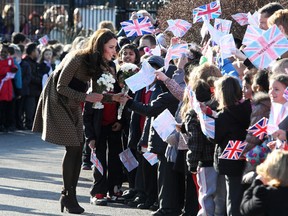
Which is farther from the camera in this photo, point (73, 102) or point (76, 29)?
point (76, 29)

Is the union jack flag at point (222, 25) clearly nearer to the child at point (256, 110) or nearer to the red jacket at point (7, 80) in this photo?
the child at point (256, 110)

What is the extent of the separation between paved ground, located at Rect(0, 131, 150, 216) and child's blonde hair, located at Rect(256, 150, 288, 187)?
380 cm

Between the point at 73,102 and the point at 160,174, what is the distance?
1215 millimetres

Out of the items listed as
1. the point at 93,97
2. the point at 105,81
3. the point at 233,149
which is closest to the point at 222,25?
the point at 105,81

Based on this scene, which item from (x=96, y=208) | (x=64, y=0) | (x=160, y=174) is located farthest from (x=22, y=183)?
(x=64, y=0)

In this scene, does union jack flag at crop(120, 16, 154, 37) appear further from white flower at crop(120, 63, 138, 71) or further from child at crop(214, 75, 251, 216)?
child at crop(214, 75, 251, 216)

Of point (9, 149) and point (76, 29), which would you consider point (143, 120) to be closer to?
point (9, 149)

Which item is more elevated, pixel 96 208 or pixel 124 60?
pixel 124 60

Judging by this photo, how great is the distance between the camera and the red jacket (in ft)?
57.2

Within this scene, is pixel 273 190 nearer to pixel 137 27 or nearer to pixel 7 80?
pixel 137 27

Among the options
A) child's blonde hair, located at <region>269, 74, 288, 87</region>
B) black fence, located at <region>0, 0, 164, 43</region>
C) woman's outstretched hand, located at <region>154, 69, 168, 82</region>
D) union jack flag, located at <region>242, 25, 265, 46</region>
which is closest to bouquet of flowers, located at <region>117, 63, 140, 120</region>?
woman's outstretched hand, located at <region>154, 69, 168, 82</region>

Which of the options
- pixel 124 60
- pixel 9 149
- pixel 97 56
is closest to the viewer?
pixel 97 56

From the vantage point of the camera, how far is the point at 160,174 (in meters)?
9.80

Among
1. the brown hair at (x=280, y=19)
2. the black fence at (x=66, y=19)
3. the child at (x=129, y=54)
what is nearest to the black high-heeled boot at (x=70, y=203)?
the child at (x=129, y=54)
